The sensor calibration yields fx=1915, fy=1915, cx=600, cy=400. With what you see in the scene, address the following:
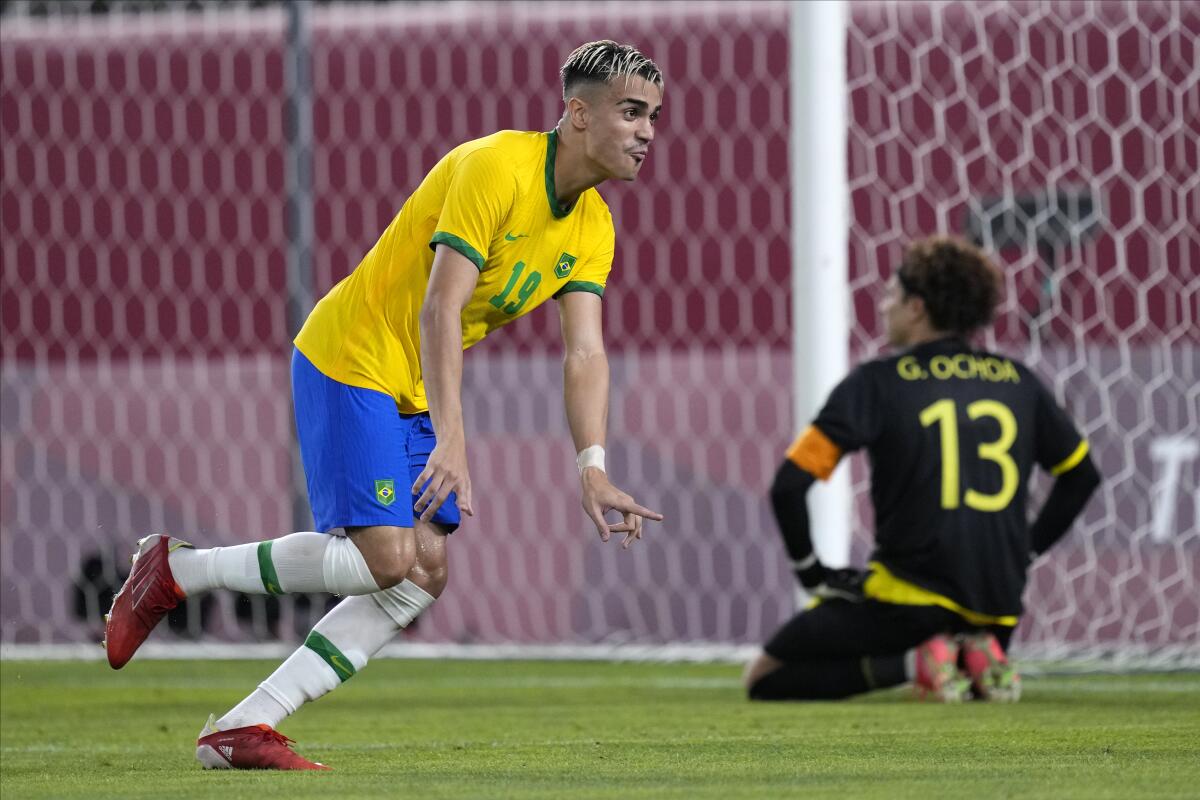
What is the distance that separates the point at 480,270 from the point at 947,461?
5.76 feet

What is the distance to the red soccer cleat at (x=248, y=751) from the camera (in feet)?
9.70

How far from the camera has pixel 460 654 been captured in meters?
6.04

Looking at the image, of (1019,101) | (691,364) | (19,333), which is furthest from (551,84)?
(19,333)

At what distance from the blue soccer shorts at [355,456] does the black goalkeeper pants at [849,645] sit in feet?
4.99

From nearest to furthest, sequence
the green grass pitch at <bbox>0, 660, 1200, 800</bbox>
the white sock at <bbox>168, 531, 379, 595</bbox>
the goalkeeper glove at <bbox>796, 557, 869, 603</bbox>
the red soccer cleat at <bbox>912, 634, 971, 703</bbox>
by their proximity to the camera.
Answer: the green grass pitch at <bbox>0, 660, 1200, 800</bbox> < the white sock at <bbox>168, 531, 379, 595</bbox> < the red soccer cleat at <bbox>912, 634, 971, 703</bbox> < the goalkeeper glove at <bbox>796, 557, 869, 603</bbox>

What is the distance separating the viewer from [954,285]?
4531 millimetres

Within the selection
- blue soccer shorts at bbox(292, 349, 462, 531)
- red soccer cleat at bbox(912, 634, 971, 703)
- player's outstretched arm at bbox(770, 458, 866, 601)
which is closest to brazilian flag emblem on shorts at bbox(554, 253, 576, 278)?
blue soccer shorts at bbox(292, 349, 462, 531)

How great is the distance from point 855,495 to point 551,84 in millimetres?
1758

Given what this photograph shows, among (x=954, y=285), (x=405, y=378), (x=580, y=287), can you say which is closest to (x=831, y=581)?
(x=954, y=285)

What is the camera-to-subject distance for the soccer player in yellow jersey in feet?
9.93

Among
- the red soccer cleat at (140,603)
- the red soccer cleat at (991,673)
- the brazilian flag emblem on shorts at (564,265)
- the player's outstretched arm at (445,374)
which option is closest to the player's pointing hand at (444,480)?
the player's outstretched arm at (445,374)

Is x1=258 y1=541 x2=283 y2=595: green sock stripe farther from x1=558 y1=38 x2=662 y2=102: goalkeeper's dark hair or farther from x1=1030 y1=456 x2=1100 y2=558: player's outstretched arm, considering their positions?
x1=1030 y1=456 x2=1100 y2=558: player's outstretched arm

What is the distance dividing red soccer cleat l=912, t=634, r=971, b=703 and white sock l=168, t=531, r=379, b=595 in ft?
5.82

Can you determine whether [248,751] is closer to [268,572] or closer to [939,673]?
[268,572]
